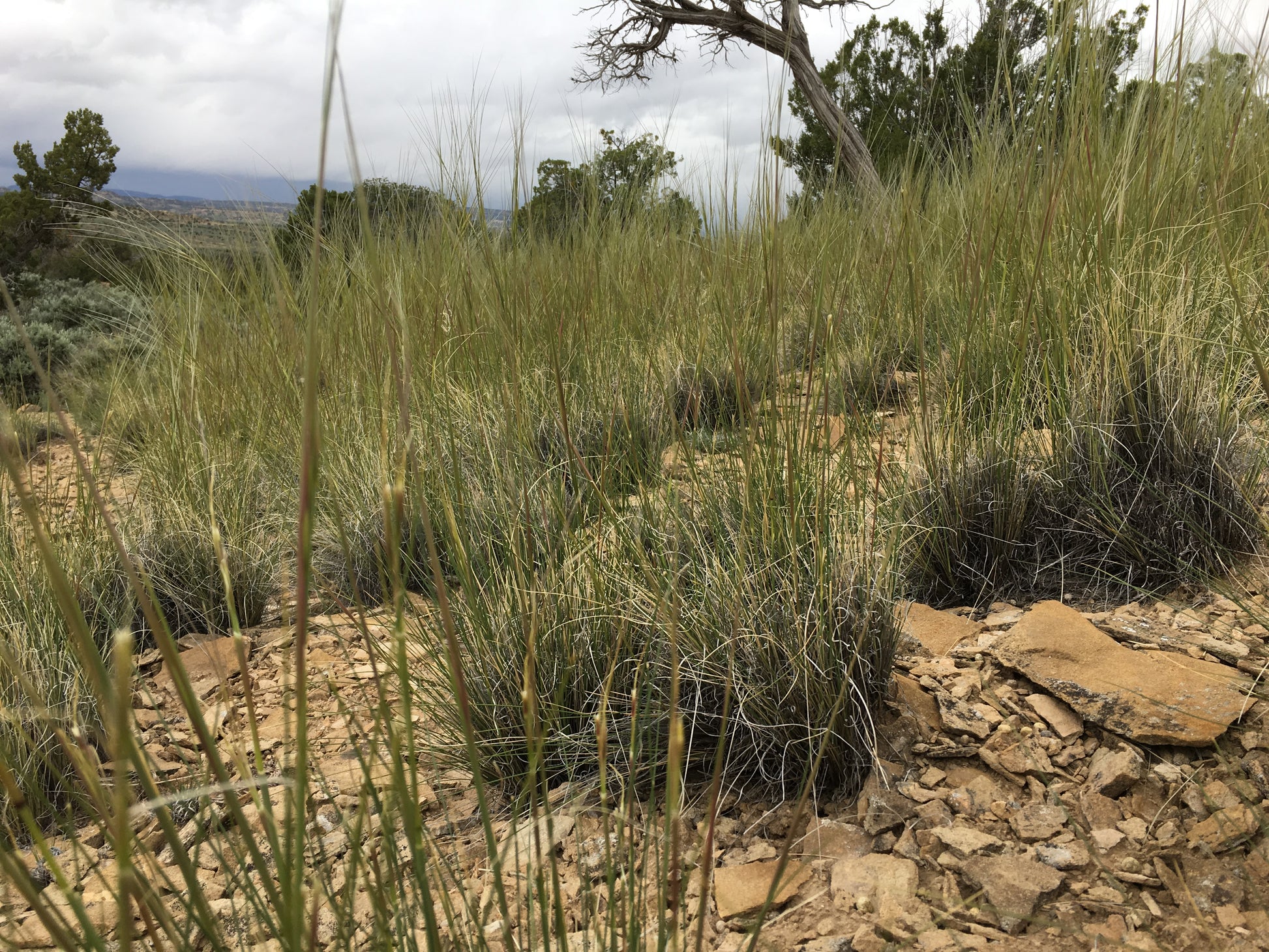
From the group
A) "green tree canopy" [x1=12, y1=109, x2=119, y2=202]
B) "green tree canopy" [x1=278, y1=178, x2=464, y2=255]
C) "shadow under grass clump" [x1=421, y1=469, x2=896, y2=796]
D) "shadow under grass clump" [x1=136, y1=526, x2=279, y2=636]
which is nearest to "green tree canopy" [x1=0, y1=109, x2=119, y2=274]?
"green tree canopy" [x1=12, y1=109, x2=119, y2=202]

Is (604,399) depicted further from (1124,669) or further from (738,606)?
(1124,669)

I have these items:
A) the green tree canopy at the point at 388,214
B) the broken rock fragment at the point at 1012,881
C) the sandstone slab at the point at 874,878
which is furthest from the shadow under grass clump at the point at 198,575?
the broken rock fragment at the point at 1012,881

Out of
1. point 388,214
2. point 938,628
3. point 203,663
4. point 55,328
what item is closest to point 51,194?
point 55,328

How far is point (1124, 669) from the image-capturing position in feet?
4.86

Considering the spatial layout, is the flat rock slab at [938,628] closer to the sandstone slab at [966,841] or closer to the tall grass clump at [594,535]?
the tall grass clump at [594,535]

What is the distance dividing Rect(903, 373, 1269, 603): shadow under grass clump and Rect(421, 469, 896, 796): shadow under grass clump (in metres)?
0.51

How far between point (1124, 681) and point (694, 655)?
79 cm

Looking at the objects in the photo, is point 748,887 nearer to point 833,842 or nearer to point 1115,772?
point 833,842

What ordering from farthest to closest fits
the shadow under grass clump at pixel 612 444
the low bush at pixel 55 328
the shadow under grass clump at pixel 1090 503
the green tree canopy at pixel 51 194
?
the green tree canopy at pixel 51 194, the low bush at pixel 55 328, the shadow under grass clump at pixel 612 444, the shadow under grass clump at pixel 1090 503

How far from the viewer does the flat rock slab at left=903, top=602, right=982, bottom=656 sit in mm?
1713

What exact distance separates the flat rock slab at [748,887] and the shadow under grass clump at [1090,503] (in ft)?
2.76

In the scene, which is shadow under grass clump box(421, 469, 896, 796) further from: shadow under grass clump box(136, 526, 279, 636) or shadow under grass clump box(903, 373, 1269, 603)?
shadow under grass clump box(136, 526, 279, 636)

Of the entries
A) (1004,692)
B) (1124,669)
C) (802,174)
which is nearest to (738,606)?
(1004,692)

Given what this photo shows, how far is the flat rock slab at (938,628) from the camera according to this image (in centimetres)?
171
